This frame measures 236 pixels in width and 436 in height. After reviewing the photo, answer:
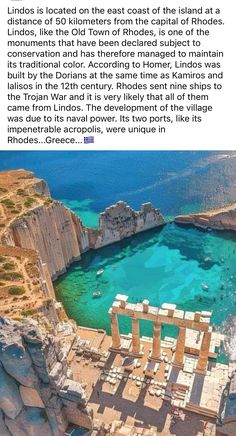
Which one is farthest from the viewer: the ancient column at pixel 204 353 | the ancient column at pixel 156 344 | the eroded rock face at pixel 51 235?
the eroded rock face at pixel 51 235

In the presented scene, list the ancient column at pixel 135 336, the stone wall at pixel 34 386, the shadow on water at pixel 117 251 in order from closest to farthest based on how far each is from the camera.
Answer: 1. the stone wall at pixel 34 386
2. the ancient column at pixel 135 336
3. the shadow on water at pixel 117 251

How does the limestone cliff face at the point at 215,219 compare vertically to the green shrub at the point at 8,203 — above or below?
below

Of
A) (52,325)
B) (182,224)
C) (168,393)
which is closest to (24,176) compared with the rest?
(182,224)

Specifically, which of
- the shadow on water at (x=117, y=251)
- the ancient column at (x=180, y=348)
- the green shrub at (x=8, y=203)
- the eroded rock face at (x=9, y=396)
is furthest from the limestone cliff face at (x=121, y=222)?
the eroded rock face at (x=9, y=396)

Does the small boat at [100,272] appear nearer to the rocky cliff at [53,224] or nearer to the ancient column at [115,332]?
the rocky cliff at [53,224]

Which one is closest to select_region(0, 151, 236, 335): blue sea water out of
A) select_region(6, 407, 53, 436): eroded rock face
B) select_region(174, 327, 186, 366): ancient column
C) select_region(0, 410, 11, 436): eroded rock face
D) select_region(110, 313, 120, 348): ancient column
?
select_region(110, 313, 120, 348): ancient column

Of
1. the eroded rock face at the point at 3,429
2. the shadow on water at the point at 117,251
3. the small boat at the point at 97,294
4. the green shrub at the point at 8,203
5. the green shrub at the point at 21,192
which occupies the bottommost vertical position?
the small boat at the point at 97,294

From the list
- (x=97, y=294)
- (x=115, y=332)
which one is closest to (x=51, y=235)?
(x=97, y=294)
